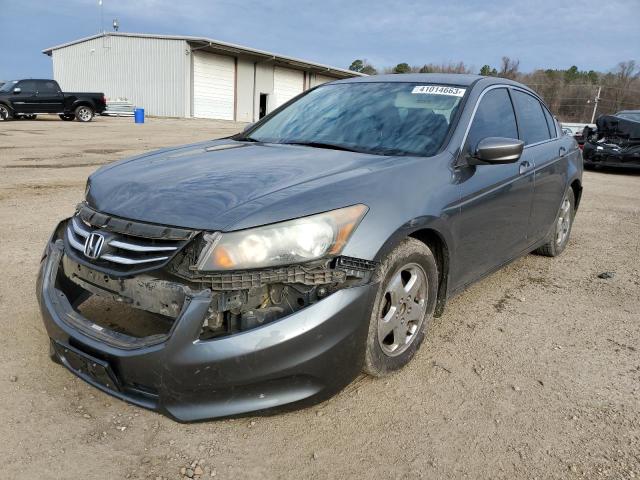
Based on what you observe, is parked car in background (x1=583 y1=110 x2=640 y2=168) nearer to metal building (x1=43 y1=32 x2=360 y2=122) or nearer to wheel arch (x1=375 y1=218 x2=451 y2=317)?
wheel arch (x1=375 y1=218 x2=451 y2=317)

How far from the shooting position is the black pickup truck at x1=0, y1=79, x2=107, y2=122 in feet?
72.3

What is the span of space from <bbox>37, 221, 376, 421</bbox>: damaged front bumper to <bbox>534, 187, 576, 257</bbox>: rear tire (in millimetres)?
3220

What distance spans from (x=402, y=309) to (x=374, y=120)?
4.14 feet

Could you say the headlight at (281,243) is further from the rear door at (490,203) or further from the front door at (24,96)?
the front door at (24,96)

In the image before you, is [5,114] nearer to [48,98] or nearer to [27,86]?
[27,86]

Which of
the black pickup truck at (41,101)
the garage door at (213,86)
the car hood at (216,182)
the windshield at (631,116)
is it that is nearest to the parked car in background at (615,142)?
the windshield at (631,116)

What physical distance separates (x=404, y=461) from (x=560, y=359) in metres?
1.37

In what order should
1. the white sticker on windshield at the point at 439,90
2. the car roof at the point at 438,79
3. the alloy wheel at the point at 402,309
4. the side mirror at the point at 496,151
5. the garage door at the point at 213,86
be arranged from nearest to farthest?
1. the alloy wheel at the point at 402,309
2. the side mirror at the point at 496,151
3. the white sticker on windshield at the point at 439,90
4. the car roof at the point at 438,79
5. the garage door at the point at 213,86

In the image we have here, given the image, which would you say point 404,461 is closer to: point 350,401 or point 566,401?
point 350,401

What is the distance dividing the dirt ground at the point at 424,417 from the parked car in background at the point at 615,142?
387 inches

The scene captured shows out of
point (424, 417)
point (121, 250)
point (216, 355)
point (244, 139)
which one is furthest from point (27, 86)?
point (424, 417)

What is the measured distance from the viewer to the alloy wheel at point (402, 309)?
2.49m

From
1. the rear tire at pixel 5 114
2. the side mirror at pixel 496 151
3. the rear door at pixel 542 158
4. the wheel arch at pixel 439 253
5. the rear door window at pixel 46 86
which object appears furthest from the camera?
the rear door window at pixel 46 86

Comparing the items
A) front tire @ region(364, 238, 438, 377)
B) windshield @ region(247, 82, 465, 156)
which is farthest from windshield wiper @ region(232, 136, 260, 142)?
front tire @ region(364, 238, 438, 377)
